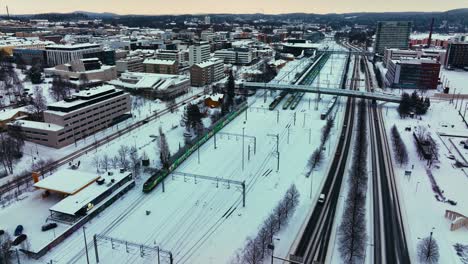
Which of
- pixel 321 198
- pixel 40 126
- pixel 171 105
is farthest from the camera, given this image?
pixel 171 105

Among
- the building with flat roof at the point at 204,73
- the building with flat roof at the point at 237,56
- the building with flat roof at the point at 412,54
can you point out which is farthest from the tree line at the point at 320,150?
the building with flat roof at the point at 237,56

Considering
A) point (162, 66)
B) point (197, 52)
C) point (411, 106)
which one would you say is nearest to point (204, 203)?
point (411, 106)

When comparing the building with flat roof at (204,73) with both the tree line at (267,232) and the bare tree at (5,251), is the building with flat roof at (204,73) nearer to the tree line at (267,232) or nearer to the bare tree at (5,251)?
the tree line at (267,232)

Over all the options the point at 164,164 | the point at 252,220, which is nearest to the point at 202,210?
the point at 252,220

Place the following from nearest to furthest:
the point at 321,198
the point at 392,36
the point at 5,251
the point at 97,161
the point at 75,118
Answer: the point at 5,251, the point at 321,198, the point at 97,161, the point at 75,118, the point at 392,36

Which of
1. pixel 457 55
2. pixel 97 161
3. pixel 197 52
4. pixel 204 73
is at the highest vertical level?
pixel 457 55

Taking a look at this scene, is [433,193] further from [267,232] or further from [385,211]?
[267,232]

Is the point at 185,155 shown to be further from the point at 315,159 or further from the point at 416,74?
the point at 416,74

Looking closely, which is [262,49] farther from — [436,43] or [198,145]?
[198,145]

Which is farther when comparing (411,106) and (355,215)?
(411,106)

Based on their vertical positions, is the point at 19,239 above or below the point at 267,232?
below
